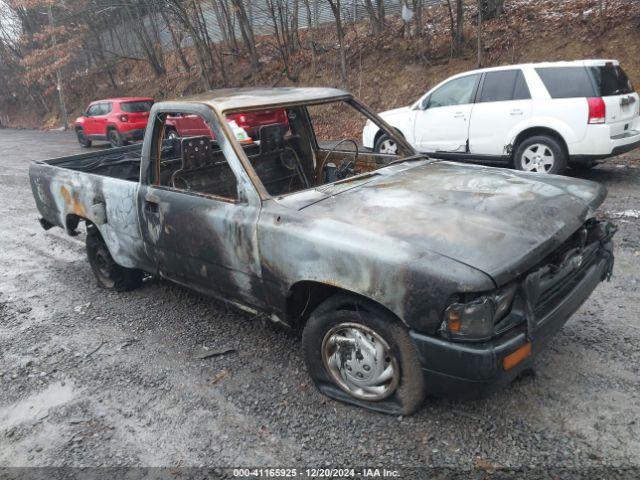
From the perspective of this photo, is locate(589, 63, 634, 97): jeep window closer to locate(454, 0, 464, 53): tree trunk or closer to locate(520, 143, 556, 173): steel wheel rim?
locate(520, 143, 556, 173): steel wheel rim

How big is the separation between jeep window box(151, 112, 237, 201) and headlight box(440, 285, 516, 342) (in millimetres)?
2054

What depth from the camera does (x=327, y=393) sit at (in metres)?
3.10

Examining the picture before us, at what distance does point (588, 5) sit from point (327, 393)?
47.2 ft

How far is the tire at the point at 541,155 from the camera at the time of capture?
23.7 feet

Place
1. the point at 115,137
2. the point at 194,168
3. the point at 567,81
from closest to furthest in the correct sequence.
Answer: the point at 194,168 → the point at 567,81 → the point at 115,137

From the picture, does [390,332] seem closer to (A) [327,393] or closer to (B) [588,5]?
(A) [327,393]

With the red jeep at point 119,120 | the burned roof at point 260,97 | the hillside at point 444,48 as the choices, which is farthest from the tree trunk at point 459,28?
the burned roof at point 260,97

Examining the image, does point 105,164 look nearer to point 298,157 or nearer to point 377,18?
point 298,157

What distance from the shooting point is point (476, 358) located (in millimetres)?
2357

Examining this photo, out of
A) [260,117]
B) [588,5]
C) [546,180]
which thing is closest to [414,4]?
[588,5]

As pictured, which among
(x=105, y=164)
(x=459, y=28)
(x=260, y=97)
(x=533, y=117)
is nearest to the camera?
(x=260, y=97)

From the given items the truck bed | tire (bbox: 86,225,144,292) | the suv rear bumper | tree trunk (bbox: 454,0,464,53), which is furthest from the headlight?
tree trunk (bbox: 454,0,464,53)

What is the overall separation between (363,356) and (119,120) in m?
16.0

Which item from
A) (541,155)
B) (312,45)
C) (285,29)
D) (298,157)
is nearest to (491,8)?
(312,45)
